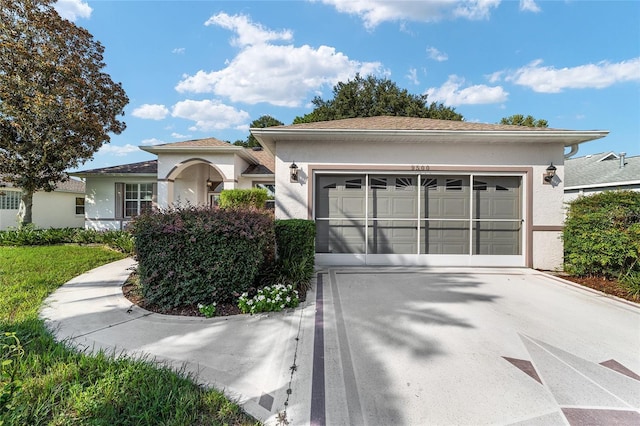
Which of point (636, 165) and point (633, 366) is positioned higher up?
point (636, 165)

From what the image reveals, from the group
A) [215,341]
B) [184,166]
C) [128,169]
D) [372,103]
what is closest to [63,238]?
[128,169]

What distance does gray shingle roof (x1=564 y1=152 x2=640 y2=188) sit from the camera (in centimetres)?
1391

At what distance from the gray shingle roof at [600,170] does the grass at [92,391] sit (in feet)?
62.1

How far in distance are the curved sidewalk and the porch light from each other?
6622mm

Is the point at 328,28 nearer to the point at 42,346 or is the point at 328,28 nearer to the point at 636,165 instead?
the point at 42,346

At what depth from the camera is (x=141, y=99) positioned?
14.0 metres

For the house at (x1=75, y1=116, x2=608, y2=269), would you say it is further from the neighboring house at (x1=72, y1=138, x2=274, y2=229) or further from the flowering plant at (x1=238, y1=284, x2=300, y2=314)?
the neighboring house at (x1=72, y1=138, x2=274, y2=229)

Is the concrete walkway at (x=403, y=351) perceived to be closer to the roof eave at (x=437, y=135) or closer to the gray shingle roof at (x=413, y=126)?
the roof eave at (x=437, y=135)

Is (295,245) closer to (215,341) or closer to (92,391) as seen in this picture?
(215,341)

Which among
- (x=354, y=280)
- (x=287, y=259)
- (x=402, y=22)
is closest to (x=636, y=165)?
(x=402, y=22)

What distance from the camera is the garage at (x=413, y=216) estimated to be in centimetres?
725

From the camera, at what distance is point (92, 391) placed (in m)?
2.20

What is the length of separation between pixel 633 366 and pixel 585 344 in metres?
0.43

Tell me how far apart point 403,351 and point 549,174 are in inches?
261
